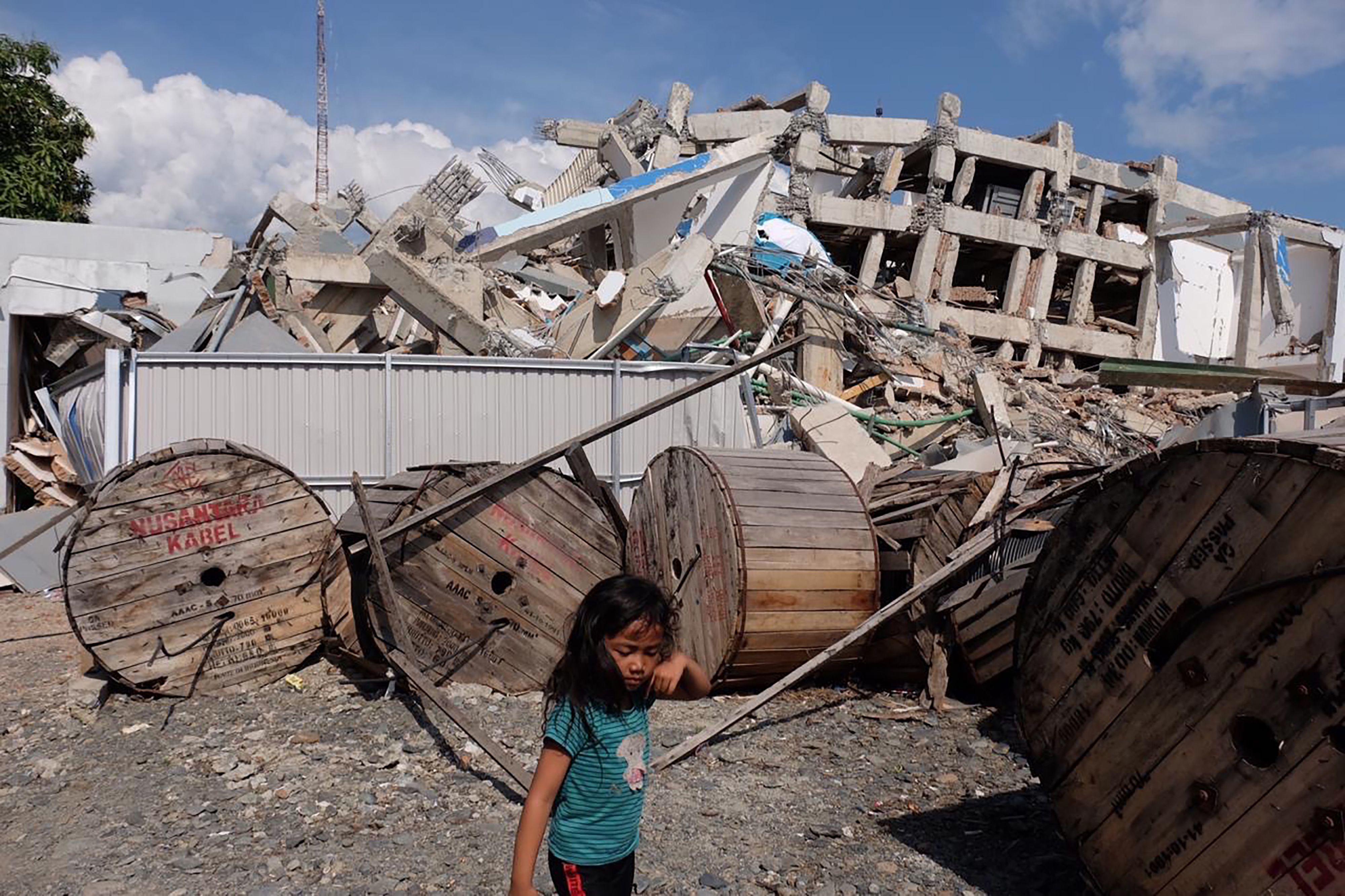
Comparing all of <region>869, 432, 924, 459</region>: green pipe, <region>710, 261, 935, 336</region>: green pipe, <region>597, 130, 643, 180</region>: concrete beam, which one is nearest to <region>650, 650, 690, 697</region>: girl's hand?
<region>869, 432, 924, 459</region>: green pipe

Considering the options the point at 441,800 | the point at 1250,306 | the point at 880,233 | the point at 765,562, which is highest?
the point at 880,233

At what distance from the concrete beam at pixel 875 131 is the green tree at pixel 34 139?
1498 cm

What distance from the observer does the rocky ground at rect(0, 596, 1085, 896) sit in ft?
11.7

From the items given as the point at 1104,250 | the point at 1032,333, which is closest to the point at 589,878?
the point at 1032,333

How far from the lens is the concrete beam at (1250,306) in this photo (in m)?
17.4

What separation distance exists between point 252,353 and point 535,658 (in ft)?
15.2

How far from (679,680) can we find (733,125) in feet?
67.3

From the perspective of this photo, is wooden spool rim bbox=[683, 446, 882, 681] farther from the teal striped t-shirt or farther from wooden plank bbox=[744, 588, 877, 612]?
the teal striped t-shirt

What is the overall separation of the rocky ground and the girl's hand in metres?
1.40

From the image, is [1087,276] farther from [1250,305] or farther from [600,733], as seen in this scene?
[600,733]

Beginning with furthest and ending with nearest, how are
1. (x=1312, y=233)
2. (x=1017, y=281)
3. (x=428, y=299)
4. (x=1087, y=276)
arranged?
(x=1087, y=276) < (x=1017, y=281) < (x=1312, y=233) < (x=428, y=299)

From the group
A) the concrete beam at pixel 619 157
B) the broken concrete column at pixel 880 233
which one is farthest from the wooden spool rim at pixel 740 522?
the broken concrete column at pixel 880 233

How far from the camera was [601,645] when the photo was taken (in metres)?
2.27

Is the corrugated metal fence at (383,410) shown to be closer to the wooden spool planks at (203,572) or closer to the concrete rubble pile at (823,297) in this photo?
the concrete rubble pile at (823,297)
